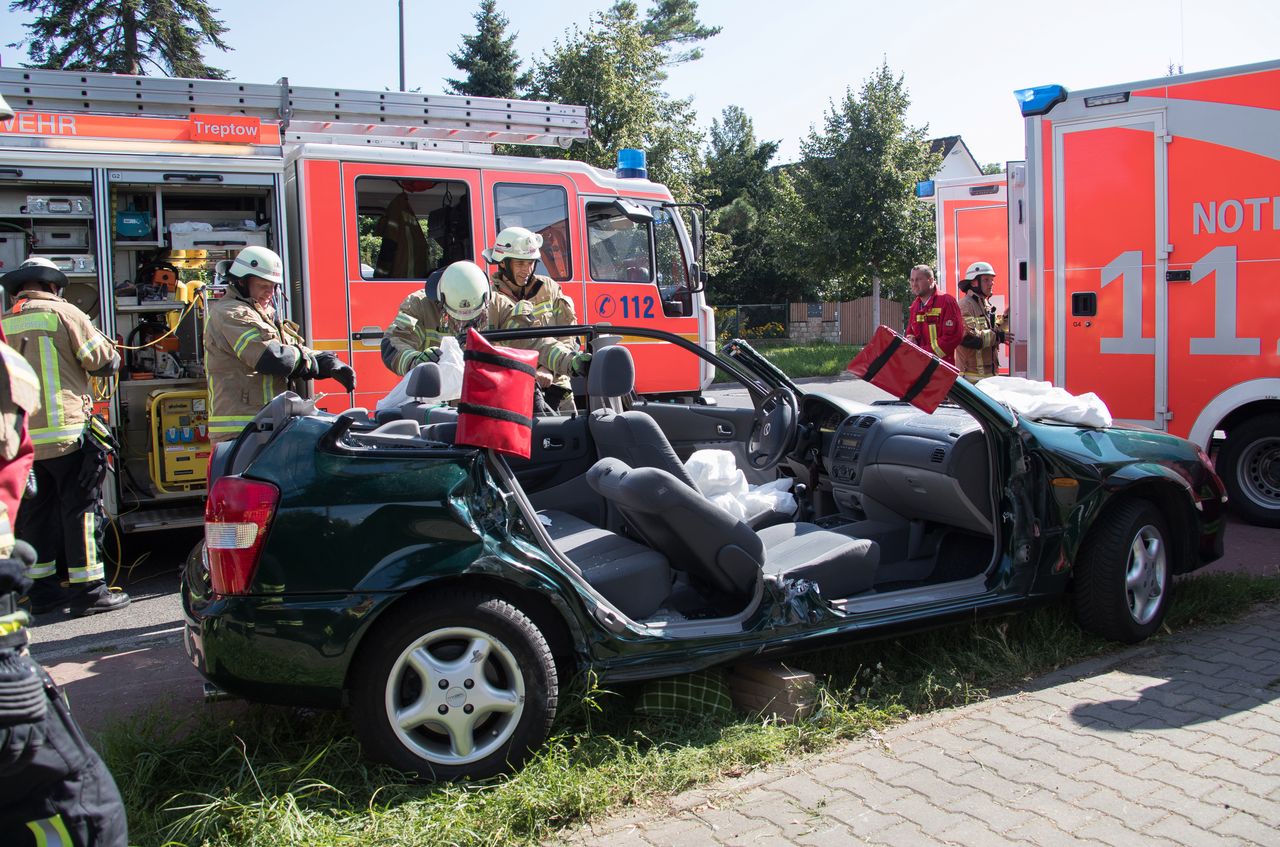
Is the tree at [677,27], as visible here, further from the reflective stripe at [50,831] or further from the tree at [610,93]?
the reflective stripe at [50,831]

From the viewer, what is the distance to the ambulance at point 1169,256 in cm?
699

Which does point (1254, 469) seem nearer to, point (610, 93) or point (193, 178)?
point (193, 178)

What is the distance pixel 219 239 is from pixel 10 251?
126 centimetres

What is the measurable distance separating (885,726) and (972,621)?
75 centimetres

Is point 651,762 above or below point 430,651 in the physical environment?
below

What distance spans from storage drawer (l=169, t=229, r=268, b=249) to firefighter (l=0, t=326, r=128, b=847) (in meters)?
5.36

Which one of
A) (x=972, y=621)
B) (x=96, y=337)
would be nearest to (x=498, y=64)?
(x=96, y=337)

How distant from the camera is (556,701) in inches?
134

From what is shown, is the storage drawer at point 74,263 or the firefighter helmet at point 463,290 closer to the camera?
the firefighter helmet at point 463,290

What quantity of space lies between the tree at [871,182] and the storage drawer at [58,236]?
22.1m

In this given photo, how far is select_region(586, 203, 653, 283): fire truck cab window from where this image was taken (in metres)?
8.59

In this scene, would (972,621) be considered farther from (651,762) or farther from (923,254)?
(923,254)

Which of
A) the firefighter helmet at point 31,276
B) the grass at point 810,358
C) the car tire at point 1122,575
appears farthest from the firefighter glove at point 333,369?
the grass at point 810,358

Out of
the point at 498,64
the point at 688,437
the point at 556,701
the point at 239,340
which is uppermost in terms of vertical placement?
the point at 498,64
